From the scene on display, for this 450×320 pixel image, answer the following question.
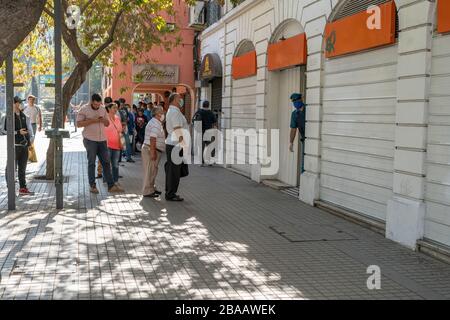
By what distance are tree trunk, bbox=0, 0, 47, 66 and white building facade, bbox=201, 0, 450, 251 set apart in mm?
4192

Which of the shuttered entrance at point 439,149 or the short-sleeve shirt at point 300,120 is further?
the short-sleeve shirt at point 300,120

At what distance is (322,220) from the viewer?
8.64 metres

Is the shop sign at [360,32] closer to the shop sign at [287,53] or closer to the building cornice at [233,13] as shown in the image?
the shop sign at [287,53]

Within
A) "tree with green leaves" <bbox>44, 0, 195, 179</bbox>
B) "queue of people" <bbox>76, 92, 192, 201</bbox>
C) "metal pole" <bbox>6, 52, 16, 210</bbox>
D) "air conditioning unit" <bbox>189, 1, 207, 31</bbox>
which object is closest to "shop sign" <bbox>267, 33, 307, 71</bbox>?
"tree with green leaves" <bbox>44, 0, 195, 179</bbox>

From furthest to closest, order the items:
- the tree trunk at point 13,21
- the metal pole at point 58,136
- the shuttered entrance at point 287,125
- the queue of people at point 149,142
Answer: the shuttered entrance at point 287,125
the queue of people at point 149,142
the metal pole at point 58,136
the tree trunk at point 13,21

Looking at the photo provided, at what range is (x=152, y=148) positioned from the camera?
33.4ft

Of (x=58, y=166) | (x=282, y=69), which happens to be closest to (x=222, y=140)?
(x=282, y=69)

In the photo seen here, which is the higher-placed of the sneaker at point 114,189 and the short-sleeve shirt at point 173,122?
the short-sleeve shirt at point 173,122

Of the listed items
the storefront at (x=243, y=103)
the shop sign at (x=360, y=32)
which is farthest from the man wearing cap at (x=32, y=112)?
the shop sign at (x=360, y=32)

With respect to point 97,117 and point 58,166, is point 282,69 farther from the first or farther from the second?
point 58,166

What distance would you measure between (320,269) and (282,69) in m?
7.12

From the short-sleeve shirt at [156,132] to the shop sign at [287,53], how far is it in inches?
109

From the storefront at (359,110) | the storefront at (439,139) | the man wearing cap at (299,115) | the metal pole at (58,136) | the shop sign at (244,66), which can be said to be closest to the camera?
the storefront at (439,139)

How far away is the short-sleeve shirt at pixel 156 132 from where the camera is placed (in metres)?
10.2
